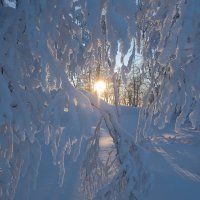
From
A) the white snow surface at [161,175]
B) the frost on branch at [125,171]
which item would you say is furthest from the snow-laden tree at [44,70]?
the white snow surface at [161,175]

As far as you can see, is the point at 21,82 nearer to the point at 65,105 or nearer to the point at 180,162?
the point at 65,105

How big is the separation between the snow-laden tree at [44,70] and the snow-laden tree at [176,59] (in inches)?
11.1

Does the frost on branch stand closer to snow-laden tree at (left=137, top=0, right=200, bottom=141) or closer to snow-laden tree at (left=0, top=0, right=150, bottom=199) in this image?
snow-laden tree at (left=137, top=0, right=200, bottom=141)

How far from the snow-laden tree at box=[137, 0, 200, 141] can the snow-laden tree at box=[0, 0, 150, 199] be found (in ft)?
0.93

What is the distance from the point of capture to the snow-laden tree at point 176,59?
6.92 feet

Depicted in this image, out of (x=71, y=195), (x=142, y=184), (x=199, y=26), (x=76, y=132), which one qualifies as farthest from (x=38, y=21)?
(x=71, y=195)

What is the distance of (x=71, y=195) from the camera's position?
19.5 ft

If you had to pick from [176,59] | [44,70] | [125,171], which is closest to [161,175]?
[125,171]

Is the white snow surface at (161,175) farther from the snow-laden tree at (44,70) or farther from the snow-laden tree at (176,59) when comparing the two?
the snow-laden tree at (44,70)

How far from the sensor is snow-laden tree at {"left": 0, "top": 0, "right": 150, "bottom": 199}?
6.86 ft

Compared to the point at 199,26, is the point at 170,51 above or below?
below

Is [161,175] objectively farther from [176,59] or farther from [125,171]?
[176,59]

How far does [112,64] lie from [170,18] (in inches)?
19.8

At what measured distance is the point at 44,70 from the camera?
2088mm
